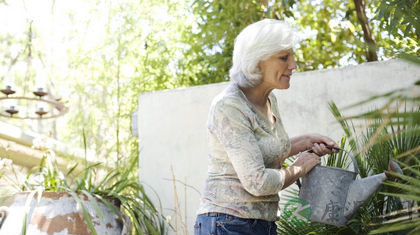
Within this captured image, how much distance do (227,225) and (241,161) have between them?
8.5 inches

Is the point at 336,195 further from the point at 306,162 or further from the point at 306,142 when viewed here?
the point at 306,142

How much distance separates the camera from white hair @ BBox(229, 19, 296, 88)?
1952 millimetres

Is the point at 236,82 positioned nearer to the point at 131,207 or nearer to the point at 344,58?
the point at 131,207

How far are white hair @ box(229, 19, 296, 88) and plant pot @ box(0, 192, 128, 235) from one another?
1378 millimetres

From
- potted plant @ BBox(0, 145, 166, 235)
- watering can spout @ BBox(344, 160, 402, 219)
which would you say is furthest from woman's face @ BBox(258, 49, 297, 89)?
potted plant @ BBox(0, 145, 166, 235)

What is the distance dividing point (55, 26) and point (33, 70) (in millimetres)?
2166

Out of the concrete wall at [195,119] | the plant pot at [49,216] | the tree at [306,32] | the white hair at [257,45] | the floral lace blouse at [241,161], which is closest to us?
the floral lace blouse at [241,161]

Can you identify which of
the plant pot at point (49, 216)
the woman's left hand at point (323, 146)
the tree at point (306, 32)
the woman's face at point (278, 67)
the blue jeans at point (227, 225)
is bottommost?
the plant pot at point (49, 216)

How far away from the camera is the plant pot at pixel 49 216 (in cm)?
303

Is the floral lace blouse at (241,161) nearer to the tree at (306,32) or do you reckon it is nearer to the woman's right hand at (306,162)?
the woman's right hand at (306,162)

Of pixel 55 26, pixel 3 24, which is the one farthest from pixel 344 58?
pixel 3 24

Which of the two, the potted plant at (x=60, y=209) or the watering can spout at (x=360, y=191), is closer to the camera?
the watering can spout at (x=360, y=191)

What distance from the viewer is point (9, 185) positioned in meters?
3.36

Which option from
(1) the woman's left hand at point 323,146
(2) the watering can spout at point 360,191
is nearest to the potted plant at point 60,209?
(1) the woman's left hand at point 323,146
